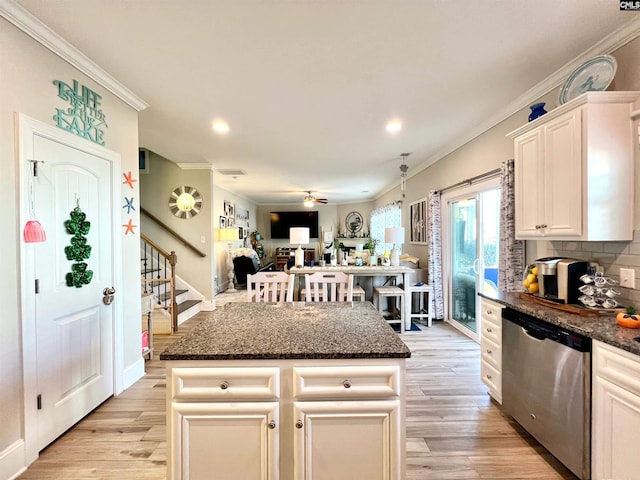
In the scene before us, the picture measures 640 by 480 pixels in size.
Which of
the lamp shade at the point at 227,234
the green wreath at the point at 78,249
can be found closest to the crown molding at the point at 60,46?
the green wreath at the point at 78,249

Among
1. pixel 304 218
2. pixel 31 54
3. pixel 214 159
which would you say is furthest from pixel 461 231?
pixel 304 218

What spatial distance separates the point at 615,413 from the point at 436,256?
10.8 ft

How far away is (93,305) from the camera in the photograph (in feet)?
7.43

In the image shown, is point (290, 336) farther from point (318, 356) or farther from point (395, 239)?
point (395, 239)

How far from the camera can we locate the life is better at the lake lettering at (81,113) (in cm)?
202

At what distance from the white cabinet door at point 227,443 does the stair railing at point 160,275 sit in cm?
321

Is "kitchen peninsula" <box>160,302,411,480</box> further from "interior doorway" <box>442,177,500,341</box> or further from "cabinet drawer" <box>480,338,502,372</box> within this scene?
"interior doorway" <box>442,177,500,341</box>

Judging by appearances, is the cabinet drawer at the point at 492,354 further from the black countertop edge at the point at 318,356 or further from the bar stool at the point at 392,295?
the bar stool at the point at 392,295

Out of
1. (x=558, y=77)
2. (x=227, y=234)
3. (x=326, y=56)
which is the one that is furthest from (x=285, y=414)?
(x=227, y=234)

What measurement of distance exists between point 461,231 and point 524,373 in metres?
2.68

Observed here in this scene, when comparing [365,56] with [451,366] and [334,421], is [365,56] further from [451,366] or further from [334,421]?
[451,366]

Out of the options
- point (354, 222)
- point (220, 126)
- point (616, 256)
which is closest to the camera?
point (616, 256)

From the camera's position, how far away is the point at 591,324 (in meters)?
1.59

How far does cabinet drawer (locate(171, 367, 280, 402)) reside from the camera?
121 centimetres
